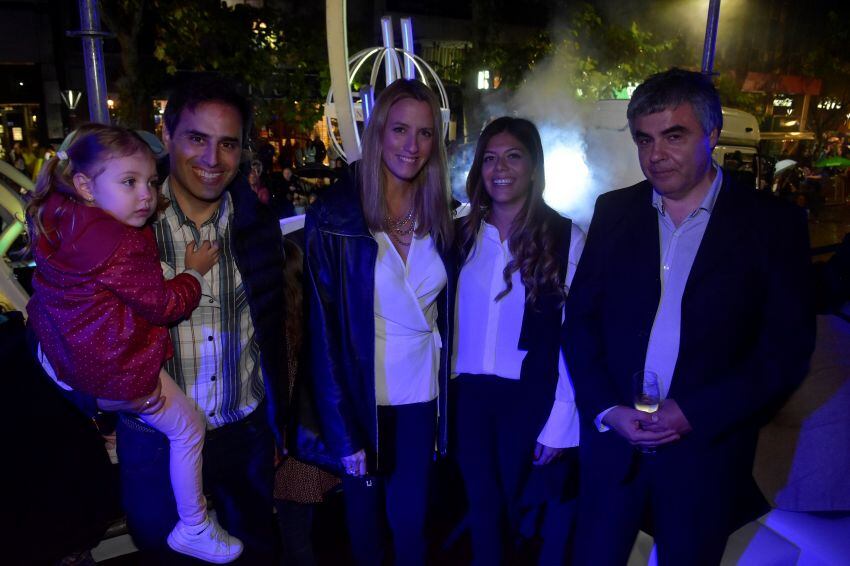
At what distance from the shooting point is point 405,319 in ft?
7.74

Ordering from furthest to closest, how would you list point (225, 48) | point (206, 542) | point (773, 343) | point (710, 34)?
point (225, 48) → point (710, 34) → point (206, 542) → point (773, 343)

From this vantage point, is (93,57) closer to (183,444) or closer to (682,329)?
(183,444)

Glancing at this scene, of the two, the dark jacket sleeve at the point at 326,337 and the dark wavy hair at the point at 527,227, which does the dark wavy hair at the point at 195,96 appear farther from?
the dark wavy hair at the point at 527,227

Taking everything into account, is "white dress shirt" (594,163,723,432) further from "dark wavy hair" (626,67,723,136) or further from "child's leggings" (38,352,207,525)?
"child's leggings" (38,352,207,525)

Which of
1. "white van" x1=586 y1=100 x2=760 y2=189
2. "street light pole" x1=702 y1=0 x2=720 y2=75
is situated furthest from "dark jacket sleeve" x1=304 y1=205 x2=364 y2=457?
"white van" x1=586 y1=100 x2=760 y2=189

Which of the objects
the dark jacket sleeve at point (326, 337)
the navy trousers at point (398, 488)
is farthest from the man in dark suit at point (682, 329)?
the dark jacket sleeve at point (326, 337)

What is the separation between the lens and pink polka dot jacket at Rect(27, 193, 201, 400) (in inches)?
71.7

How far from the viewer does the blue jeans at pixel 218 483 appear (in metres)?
2.14

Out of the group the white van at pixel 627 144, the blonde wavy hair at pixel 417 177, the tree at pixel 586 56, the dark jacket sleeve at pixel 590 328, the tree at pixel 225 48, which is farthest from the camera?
the tree at pixel 586 56

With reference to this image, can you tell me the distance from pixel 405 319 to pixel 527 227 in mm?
662

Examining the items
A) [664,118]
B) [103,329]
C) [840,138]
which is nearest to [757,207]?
[664,118]

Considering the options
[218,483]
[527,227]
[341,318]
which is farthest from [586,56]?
[218,483]

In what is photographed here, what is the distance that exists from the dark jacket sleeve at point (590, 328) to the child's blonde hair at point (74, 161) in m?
1.69

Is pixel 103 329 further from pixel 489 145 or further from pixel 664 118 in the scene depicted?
pixel 664 118
